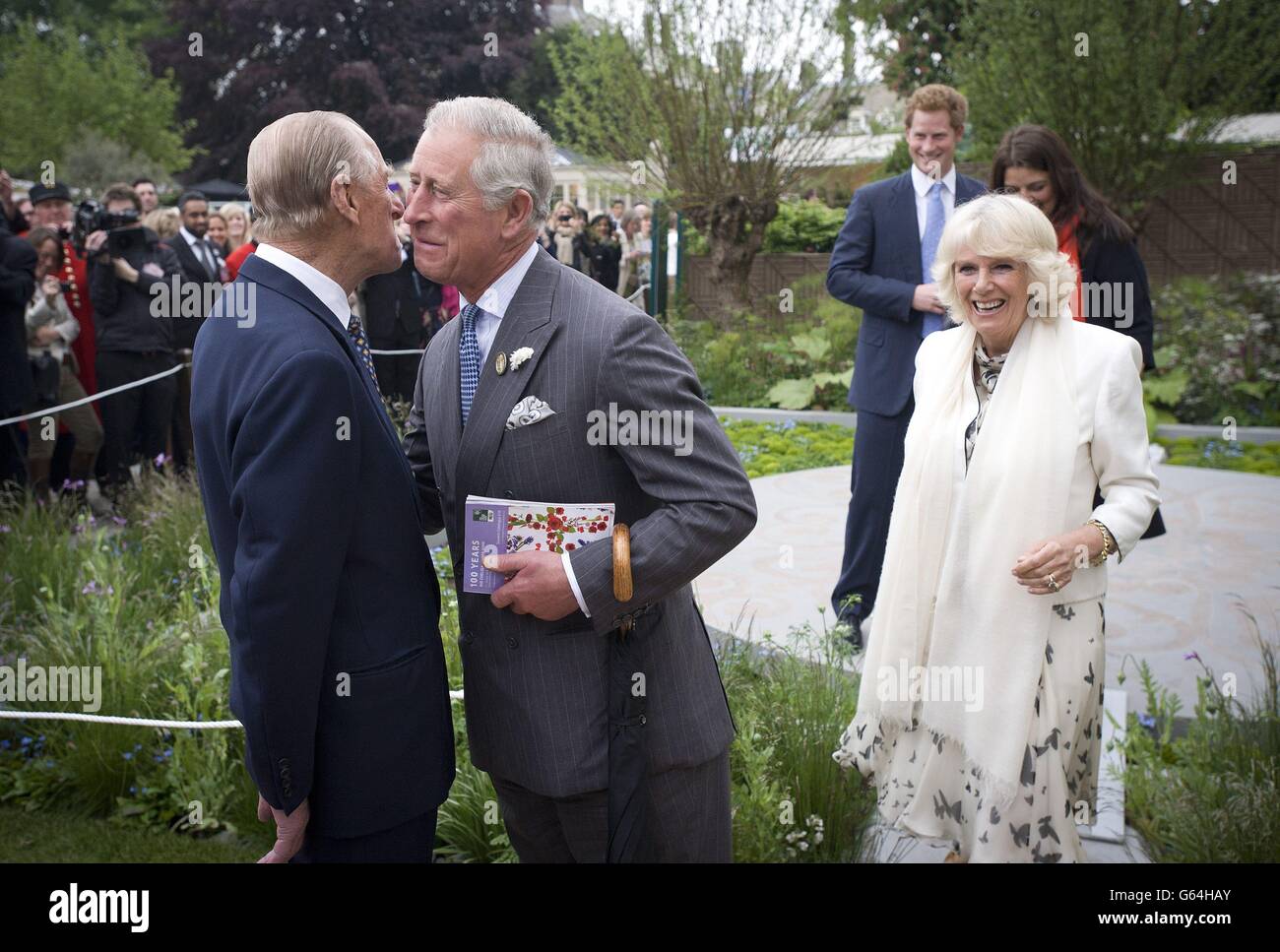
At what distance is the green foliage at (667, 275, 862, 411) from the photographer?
12891 millimetres

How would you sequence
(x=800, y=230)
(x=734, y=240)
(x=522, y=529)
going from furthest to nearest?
(x=800, y=230) → (x=734, y=240) → (x=522, y=529)

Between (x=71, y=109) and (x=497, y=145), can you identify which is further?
(x=71, y=109)

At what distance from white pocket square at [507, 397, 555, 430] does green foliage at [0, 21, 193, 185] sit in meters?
31.6

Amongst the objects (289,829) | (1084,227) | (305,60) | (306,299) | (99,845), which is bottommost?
(99,845)

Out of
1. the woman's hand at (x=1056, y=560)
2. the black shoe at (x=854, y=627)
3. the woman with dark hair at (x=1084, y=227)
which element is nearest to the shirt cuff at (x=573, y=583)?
the woman's hand at (x=1056, y=560)

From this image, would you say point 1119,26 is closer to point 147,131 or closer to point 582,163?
point 582,163

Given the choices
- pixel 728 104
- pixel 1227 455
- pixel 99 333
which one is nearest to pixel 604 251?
pixel 728 104

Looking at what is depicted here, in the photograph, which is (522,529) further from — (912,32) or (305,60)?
(305,60)

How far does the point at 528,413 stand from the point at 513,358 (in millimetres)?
125

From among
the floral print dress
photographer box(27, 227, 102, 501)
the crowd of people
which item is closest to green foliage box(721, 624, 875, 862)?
the floral print dress

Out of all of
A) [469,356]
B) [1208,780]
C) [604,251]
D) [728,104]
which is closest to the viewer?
[469,356]

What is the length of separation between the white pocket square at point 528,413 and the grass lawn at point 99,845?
2381mm

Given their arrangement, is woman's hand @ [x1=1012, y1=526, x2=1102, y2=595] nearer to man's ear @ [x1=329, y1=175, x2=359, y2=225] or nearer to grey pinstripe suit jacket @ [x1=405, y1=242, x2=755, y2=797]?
grey pinstripe suit jacket @ [x1=405, y1=242, x2=755, y2=797]

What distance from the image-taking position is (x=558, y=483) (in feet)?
8.25
